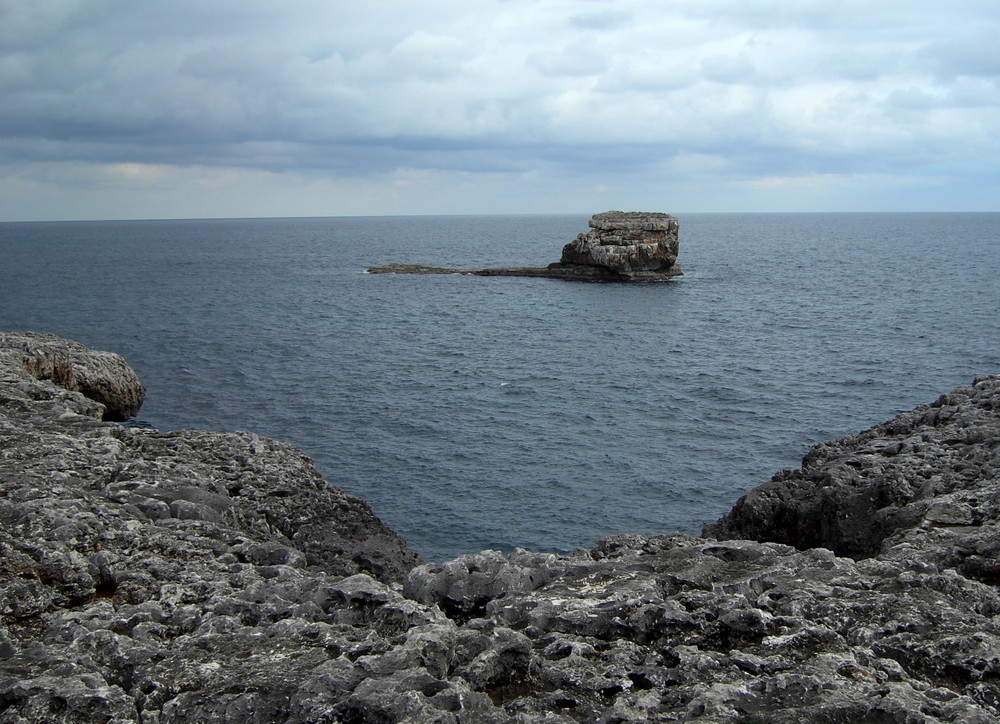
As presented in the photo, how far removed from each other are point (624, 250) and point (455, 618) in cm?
9864

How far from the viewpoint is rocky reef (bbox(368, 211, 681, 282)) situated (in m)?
107

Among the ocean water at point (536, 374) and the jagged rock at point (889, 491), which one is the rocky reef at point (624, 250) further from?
the jagged rock at point (889, 491)

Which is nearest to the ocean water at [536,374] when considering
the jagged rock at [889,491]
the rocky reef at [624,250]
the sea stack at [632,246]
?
the rocky reef at [624,250]

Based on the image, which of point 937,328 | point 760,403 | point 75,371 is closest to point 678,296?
point 937,328

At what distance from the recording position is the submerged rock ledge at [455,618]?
8602 mm

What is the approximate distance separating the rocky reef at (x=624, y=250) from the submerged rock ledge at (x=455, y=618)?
302 feet

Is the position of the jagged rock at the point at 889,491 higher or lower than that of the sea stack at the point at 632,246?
lower

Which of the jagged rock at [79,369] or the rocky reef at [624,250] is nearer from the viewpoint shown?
the jagged rock at [79,369]

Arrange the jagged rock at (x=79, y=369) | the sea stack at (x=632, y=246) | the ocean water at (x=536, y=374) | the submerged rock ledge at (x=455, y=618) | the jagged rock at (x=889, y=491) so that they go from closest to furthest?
the submerged rock ledge at (x=455, y=618) → the jagged rock at (x=889, y=491) → the jagged rock at (x=79, y=369) → the ocean water at (x=536, y=374) → the sea stack at (x=632, y=246)

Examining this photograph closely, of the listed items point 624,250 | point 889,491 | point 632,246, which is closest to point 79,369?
point 889,491

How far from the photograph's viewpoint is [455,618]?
11.8 meters

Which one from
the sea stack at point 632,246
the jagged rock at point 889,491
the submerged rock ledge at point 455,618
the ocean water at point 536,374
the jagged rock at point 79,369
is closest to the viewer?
the submerged rock ledge at point 455,618

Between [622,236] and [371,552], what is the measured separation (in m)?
97.5

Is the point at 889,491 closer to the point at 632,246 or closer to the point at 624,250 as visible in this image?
the point at 624,250
